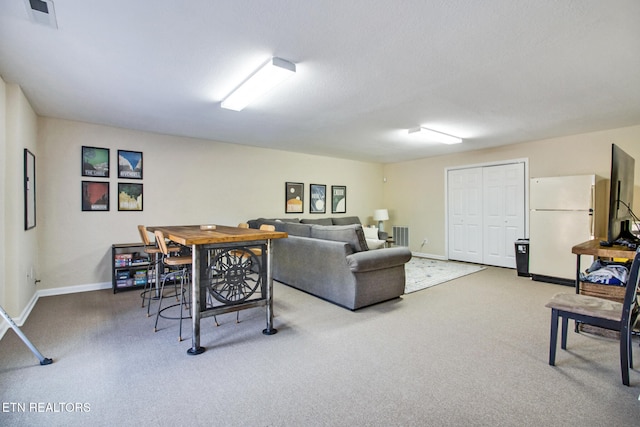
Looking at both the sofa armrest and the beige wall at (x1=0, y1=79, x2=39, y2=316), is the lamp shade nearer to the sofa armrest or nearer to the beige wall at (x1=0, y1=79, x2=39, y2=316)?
the sofa armrest

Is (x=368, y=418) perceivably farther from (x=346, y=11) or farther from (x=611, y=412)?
(x=346, y=11)

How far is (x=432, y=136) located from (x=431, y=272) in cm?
231

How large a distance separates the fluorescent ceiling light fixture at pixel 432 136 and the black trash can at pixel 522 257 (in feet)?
6.57

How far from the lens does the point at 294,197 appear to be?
6.44 meters

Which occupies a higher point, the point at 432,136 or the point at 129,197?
the point at 432,136

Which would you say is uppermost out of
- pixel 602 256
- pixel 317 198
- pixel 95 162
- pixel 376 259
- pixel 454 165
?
pixel 454 165

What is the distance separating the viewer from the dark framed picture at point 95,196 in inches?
167

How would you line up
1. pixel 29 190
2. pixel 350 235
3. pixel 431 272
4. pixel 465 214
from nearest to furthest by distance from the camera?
pixel 29 190
pixel 350 235
pixel 431 272
pixel 465 214

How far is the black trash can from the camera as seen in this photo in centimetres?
505

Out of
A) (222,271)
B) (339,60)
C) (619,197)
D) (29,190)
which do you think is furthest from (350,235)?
(29,190)

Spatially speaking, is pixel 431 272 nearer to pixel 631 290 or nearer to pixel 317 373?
pixel 631 290

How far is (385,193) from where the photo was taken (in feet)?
26.4

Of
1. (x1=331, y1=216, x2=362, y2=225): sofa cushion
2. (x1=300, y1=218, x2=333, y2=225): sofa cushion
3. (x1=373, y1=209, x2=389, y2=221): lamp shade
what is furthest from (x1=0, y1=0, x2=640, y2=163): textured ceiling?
(x1=373, y1=209, x2=389, y2=221): lamp shade

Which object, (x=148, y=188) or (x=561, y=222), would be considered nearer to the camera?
(x=561, y=222)
